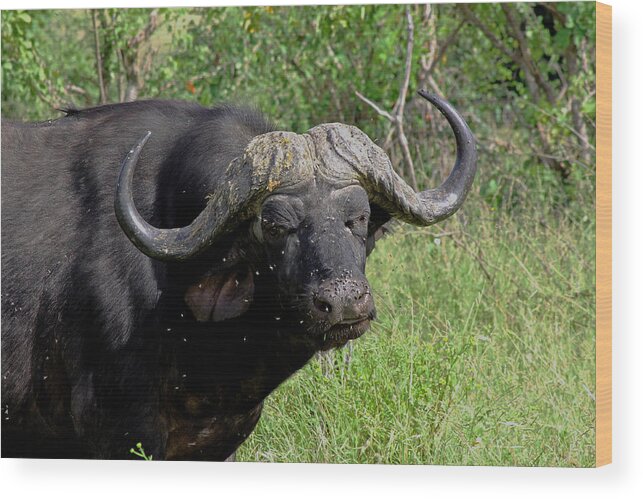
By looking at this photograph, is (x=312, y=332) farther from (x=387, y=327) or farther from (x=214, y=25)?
(x=214, y=25)

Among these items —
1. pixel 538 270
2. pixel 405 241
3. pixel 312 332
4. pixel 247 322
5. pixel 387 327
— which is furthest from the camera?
pixel 405 241

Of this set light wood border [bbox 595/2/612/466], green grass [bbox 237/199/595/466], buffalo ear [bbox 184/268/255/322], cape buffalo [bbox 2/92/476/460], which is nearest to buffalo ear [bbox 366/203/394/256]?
cape buffalo [bbox 2/92/476/460]

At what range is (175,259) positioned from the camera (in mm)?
4492

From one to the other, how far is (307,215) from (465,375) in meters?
1.29

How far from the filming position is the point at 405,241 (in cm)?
645

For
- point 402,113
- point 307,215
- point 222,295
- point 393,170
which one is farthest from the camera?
point 402,113

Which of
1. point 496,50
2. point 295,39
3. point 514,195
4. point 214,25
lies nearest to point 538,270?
point 514,195

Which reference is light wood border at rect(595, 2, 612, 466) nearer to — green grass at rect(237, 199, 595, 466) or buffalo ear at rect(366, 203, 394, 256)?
green grass at rect(237, 199, 595, 466)

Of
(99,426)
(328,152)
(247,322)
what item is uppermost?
(328,152)

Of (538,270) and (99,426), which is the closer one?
(99,426)

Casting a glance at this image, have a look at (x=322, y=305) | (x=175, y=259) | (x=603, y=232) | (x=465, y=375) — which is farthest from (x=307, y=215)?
(x=465, y=375)

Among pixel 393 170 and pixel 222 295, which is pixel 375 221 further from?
pixel 222 295

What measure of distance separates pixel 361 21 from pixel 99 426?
2282 mm

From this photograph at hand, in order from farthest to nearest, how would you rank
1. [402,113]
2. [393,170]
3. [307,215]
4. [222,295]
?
[402,113] < [222,295] < [393,170] < [307,215]
